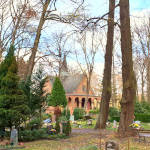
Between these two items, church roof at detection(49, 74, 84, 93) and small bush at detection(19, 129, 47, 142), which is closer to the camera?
small bush at detection(19, 129, 47, 142)

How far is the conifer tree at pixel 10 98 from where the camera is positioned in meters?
10.2

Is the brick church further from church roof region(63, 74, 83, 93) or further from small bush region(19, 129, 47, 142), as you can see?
small bush region(19, 129, 47, 142)

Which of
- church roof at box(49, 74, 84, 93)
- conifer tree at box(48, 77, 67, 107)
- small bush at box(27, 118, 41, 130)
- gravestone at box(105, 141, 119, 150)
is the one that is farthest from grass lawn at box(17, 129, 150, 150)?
church roof at box(49, 74, 84, 93)

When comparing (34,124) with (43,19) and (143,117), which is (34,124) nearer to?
(43,19)

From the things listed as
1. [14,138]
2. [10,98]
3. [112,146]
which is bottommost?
[14,138]

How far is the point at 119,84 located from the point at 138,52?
22.0m

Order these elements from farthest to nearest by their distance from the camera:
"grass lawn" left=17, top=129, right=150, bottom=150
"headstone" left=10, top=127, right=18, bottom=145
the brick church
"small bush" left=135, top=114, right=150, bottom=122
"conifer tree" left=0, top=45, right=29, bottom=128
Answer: the brick church
"small bush" left=135, top=114, right=150, bottom=122
"conifer tree" left=0, top=45, right=29, bottom=128
"headstone" left=10, top=127, right=18, bottom=145
"grass lawn" left=17, top=129, right=150, bottom=150

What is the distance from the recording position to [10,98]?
1041cm

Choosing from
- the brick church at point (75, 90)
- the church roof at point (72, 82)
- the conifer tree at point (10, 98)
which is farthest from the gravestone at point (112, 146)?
the church roof at point (72, 82)

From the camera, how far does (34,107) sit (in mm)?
12273

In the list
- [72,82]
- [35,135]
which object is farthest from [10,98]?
[72,82]

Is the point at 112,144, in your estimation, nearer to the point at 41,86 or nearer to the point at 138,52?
the point at 41,86

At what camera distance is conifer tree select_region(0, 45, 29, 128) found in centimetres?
1020

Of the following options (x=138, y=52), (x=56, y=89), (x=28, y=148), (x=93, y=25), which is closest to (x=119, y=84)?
(x=138, y=52)
